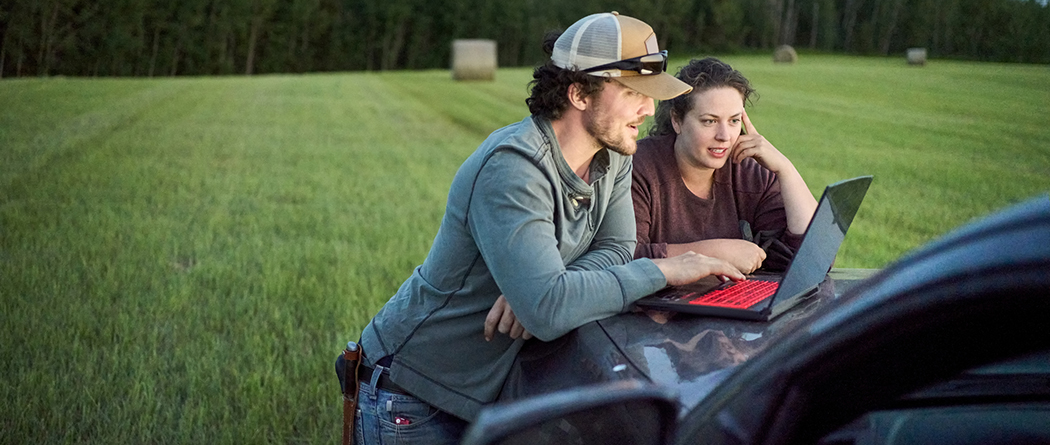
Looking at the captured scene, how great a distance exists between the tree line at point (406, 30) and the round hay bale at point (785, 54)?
1.54 feet

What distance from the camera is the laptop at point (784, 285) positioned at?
1960 mm

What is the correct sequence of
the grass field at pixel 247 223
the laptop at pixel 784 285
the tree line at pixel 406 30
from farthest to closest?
the tree line at pixel 406 30, the grass field at pixel 247 223, the laptop at pixel 784 285

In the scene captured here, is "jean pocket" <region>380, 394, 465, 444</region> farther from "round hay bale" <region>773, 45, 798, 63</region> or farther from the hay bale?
the hay bale

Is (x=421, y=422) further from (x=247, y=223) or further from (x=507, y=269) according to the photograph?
(x=247, y=223)

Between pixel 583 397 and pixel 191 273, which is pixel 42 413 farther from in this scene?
pixel 583 397

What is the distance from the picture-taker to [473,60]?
33625 mm

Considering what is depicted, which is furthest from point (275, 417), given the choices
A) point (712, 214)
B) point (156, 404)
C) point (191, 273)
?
point (191, 273)

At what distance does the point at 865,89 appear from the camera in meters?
16.0

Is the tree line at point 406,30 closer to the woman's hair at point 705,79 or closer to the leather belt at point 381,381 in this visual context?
the woman's hair at point 705,79

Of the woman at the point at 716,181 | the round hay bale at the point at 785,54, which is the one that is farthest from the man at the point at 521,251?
the round hay bale at the point at 785,54

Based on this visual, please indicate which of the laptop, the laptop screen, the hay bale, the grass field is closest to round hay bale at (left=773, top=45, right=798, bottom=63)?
the hay bale

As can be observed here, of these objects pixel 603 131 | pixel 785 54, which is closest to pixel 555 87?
pixel 603 131

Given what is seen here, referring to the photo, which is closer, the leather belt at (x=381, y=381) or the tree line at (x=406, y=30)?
the leather belt at (x=381, y=381)

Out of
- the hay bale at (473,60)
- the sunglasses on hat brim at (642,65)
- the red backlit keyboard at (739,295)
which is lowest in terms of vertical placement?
the hay bale at (473,60)
